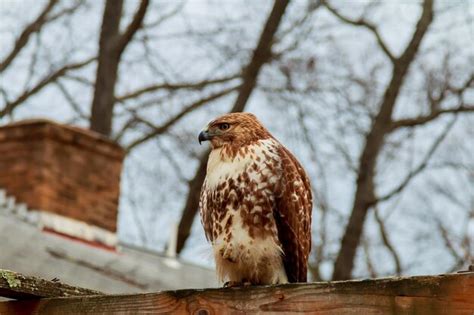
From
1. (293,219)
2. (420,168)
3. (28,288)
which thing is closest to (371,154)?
(420,168)

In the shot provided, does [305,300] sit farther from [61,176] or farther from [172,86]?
[172,86]

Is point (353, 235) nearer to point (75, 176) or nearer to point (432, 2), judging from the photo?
point (432, 2)

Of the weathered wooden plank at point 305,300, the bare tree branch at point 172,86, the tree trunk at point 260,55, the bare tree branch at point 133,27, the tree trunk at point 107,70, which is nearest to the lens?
the weathered wooden plank at point 305,300

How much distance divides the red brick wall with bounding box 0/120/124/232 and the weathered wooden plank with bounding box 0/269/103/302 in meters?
6.21

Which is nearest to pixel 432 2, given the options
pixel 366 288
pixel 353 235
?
pixel 353 235

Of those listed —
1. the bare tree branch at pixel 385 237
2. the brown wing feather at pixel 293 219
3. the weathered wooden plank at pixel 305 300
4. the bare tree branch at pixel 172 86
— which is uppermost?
the bare tree branch at pixel 172 86

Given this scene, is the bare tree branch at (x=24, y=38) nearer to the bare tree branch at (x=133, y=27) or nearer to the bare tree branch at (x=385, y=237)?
the bare tree branch at (x=133, y=27)

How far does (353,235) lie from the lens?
489 inches

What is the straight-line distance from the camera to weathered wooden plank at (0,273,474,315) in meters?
2.85

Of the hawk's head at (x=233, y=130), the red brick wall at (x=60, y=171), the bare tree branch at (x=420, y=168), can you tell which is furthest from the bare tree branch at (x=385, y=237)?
the hawk's head at (x=233, y=130)

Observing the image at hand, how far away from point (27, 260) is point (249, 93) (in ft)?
14.2

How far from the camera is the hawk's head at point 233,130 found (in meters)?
4.11

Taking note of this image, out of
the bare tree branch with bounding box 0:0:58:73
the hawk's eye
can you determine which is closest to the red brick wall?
the bare tree branch with bounding box 0:0:58:73

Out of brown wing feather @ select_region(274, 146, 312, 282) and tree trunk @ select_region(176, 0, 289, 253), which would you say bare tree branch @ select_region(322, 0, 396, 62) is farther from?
brown wing feather @ select_region(274, 146, 312, 282)
